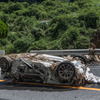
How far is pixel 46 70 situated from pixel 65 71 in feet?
1.97

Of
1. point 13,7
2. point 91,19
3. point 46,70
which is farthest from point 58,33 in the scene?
point 13,7

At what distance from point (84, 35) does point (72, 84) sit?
11.2 meters

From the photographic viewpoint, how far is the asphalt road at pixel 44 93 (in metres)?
5.05

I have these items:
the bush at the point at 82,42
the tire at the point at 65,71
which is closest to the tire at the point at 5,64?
the tire at the point at 65,71

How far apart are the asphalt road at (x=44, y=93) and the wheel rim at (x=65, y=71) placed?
412 mm

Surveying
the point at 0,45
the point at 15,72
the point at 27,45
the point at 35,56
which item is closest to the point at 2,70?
the point at 15,72

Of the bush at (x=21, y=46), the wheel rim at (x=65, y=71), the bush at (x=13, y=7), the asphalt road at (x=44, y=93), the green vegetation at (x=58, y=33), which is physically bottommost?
the asphalt road at (x=44, y=93)

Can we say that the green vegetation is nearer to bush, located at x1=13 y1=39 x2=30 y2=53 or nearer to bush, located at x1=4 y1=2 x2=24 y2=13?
bush, located at x1=13 y1=39 x2=30 y2=53

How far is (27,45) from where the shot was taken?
17.6m

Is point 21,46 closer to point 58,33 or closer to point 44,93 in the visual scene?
point 58,33

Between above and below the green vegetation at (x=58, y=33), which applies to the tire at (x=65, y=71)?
below

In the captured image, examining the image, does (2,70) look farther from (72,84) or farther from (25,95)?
(72,84)

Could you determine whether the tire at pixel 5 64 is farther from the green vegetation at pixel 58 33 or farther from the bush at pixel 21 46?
the bush at pixel 21 46

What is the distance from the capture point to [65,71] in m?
5.91
